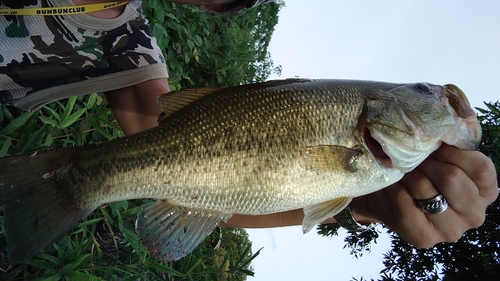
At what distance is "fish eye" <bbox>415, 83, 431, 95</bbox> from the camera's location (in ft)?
5.18

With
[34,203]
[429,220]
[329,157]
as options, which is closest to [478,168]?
[429,220]

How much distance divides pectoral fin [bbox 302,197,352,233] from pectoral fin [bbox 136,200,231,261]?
0.33 meters

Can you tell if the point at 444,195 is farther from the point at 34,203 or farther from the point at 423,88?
the point at 34,203

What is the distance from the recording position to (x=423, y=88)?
1593mm

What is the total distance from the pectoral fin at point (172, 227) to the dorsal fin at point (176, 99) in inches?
15.7

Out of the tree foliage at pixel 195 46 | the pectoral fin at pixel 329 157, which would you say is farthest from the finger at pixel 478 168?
the tree foliage at pixel 195 46

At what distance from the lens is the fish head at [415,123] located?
144 cm

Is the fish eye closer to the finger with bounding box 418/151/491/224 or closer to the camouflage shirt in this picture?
the finger with bounding box 418/151/491/224

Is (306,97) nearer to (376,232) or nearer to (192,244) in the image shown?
(192,244)

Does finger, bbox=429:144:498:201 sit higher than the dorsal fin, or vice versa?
the dorsal fin

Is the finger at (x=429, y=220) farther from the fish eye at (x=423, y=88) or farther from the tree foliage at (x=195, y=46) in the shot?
the tree foliage at (x=195, y=46)

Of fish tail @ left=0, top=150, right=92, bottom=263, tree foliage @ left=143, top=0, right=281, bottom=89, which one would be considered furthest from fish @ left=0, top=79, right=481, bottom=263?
tree foliage @ left=143, top=0, right=281, bottom=89

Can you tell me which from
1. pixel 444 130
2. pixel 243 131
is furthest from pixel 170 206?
pixel 444 130

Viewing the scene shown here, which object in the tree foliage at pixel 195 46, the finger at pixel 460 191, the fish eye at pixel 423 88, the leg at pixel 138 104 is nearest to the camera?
the finger at pixel 460 191
